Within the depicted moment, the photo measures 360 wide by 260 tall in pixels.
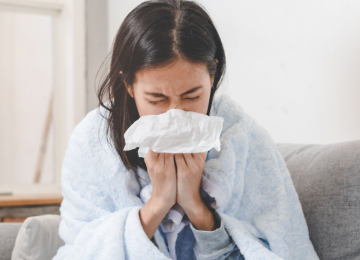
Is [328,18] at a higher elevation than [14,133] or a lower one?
higher

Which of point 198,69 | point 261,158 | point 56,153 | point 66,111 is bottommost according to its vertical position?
point 56,153

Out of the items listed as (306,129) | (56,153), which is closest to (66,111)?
(56,153)

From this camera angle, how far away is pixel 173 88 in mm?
729

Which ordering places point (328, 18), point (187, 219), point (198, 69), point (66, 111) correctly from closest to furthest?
point (198, 69) < point (187, 219) < point (328, 18) < point (66, 111)

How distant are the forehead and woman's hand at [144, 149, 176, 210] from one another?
0.50ft

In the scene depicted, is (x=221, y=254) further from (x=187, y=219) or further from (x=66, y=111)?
(x=66, y=111)

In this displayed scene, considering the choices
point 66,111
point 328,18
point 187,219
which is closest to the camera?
point 187,219

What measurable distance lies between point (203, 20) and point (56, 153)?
2.06 metres

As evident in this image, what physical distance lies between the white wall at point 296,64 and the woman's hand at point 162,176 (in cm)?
43

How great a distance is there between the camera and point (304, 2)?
106 centimetres

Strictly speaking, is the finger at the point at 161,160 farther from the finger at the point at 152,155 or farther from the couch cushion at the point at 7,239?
the couch cushion at the point at 7,239

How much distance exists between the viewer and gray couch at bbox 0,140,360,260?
786 millimetres

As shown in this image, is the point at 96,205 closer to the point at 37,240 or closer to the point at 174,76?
the point at 37,240

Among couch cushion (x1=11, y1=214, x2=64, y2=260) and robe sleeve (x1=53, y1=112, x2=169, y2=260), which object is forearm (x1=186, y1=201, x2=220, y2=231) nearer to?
robe sleeve (x1=53, y1=112, x2=169, y2=260)
